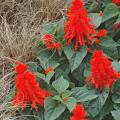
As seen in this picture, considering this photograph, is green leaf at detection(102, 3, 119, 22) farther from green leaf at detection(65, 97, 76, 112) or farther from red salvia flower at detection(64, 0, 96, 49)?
green leaf at detection(65, 97, 76, 112)

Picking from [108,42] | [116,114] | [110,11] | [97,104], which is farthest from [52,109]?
[110,11]

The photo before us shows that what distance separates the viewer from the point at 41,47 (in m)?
2.72

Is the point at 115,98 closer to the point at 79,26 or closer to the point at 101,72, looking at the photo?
the point at 101,72

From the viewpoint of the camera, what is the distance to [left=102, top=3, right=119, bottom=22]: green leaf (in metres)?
2.57

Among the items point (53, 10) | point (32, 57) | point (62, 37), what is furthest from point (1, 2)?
point (62, 37)

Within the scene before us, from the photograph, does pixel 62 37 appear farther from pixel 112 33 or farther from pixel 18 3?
pixel 18 3

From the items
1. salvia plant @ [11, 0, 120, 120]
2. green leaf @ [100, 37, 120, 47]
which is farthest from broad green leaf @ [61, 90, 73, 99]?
green leaf @ [100, 37, 120, 47]

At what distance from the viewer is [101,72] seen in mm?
2072

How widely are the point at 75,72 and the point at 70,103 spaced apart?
418 mm

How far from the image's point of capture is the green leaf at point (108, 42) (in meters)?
2.50

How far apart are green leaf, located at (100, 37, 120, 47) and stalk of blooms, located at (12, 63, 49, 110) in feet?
1.69

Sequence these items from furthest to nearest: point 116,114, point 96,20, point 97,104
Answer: point 96,20, point 97,104, point 116,114

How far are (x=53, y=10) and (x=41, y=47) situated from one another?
543 mm

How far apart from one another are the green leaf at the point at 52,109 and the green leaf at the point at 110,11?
0.72 m
